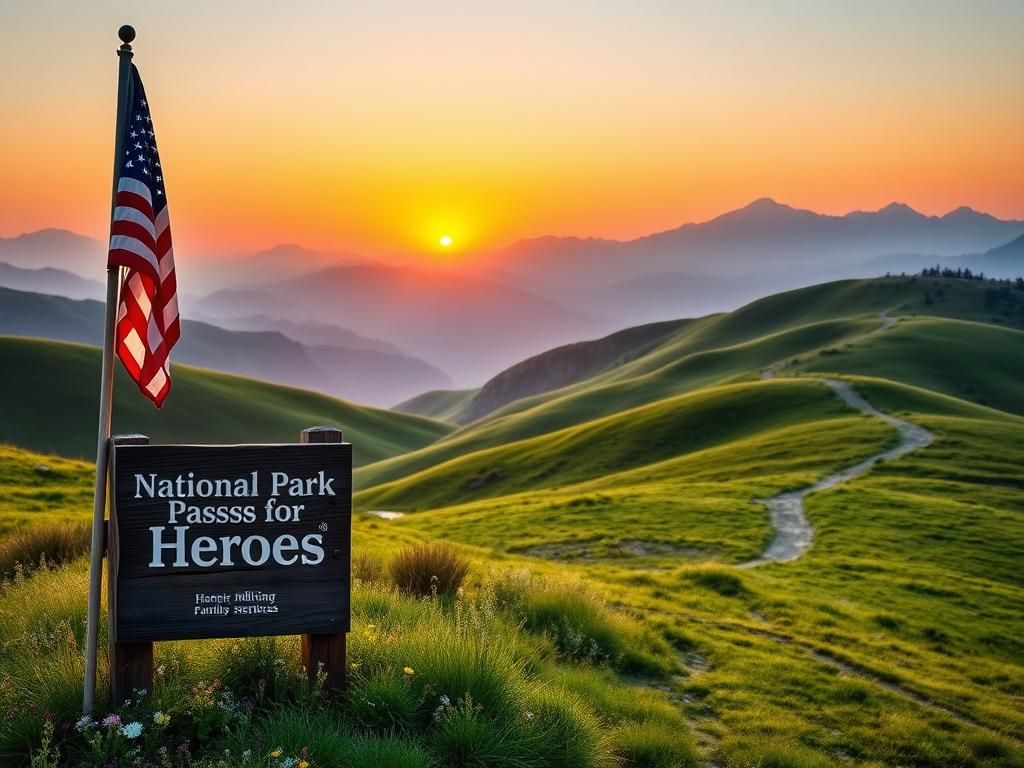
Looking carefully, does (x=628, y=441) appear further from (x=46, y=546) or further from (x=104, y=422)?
(x=104, y=422)

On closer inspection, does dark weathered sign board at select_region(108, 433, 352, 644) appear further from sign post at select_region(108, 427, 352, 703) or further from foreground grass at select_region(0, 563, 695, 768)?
foreground grass at select_region(0, 563, 695, 768)

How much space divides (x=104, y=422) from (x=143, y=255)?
1.56m

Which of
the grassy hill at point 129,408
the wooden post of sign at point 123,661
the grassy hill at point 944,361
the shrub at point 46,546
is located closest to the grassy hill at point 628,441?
the grassy hill at point 944,361

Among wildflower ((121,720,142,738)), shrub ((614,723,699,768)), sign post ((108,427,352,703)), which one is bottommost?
shrub ((614,723,699,768))

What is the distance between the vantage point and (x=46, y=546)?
14.2 m

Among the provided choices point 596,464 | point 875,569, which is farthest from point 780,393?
point 875,569

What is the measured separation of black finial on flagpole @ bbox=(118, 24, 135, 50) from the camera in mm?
7445

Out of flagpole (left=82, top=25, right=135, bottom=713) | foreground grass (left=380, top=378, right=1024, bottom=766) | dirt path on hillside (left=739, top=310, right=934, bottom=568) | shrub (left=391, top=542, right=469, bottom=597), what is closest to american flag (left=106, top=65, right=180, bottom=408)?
flagpole (left=82, top=25, right=135, bottom=713)

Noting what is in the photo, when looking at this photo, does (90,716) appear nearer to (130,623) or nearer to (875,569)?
(130,623)

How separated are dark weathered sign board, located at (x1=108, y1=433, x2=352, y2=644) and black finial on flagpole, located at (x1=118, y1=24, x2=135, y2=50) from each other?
3.83 metres

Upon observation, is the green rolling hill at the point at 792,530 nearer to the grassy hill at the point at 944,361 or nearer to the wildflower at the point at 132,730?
the grassy hill at the point at 944,361

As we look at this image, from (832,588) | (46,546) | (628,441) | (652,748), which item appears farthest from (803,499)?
(628,441)

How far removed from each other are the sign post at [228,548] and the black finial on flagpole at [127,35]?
12.4 ft

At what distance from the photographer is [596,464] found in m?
61.8
